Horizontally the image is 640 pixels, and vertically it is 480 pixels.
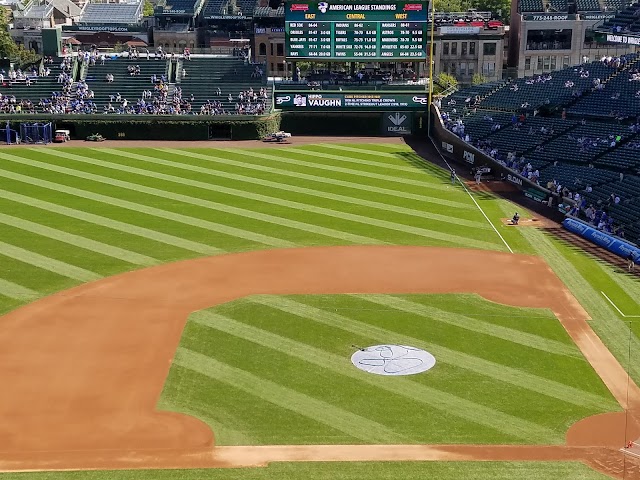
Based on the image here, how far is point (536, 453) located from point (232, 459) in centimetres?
830

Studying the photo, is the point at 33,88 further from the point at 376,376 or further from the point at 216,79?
the point at 376,376

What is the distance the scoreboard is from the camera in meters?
74.1

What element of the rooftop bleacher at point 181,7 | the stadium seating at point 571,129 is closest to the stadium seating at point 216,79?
the stadium seating at point 571,129

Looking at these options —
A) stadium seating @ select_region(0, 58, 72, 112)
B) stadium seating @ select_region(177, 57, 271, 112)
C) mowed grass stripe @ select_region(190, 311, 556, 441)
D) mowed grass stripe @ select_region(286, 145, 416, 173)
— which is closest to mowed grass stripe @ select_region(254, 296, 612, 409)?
mowed grass stripe @ select_region(190, 311, 556, 441)

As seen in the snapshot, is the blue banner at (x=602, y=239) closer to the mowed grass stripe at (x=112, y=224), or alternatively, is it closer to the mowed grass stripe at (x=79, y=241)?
the mowed grass stripe at (x=112, y=224)

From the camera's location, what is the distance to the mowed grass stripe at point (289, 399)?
24688 mm

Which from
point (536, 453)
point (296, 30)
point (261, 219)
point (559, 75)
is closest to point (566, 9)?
point (559, 75)

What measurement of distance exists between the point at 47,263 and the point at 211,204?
13465 mm

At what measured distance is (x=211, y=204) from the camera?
169ft

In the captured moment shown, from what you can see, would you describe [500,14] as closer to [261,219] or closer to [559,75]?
[559,75]

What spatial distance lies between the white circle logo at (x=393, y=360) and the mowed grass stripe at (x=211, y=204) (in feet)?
46.6

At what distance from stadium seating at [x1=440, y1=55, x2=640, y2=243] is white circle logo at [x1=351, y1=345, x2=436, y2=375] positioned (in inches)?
739

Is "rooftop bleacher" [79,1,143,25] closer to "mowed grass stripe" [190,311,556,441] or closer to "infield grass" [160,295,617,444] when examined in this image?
"infield grass" [160,295,617,444]

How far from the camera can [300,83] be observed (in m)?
76.8
